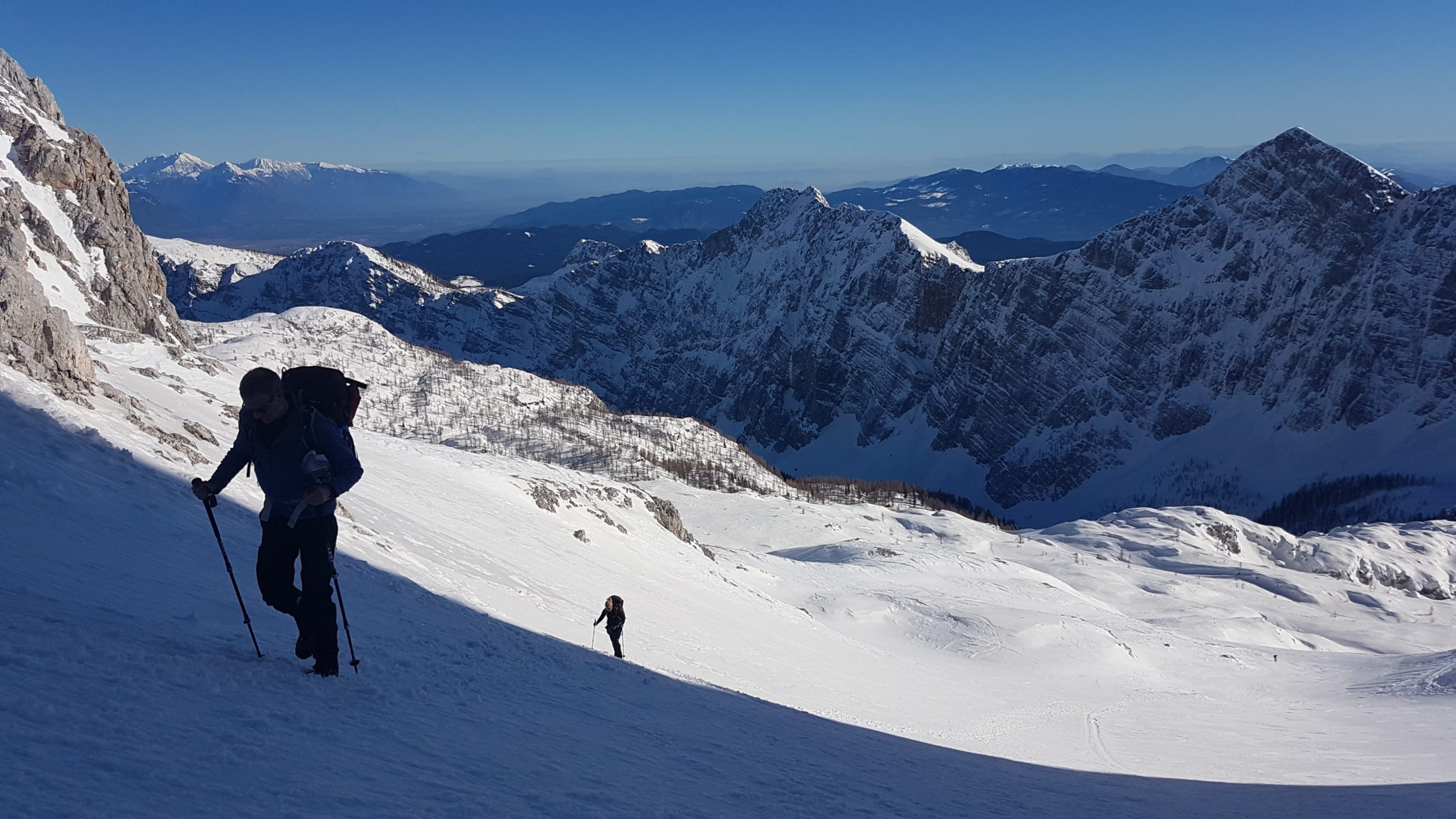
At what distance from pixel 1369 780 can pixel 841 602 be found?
27.0 metres

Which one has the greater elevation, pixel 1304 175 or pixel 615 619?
pixel 1304 175

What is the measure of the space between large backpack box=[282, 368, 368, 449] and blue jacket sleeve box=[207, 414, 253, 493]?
60cm

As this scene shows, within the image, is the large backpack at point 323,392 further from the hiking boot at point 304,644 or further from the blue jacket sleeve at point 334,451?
the hiking boot at point 304,644

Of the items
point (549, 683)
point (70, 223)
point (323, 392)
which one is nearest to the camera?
point (323, 392)

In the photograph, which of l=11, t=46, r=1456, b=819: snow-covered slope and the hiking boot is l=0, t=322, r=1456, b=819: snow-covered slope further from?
the hiking boot

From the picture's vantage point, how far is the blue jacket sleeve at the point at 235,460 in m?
7.61

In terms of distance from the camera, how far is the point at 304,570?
7.69 meters

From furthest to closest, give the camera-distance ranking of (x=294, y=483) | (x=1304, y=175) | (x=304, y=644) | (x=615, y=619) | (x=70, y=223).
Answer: (x=1304, y=175) < (x=70, y=223) < (x=615, y=619) < (x=304, y=644) < (x=294, y=483)

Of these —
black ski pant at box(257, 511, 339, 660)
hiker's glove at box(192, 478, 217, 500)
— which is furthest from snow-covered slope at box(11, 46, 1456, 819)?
hiker's glove at box(192, 478, 217, 500)

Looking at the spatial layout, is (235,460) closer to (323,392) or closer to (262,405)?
(262,405)

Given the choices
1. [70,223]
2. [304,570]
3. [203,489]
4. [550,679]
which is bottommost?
[550,679]

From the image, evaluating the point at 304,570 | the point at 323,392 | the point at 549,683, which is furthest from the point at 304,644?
the point at 549,683

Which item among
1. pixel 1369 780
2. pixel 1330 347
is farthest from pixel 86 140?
pixel 1330 347

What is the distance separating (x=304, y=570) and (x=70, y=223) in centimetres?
8056
